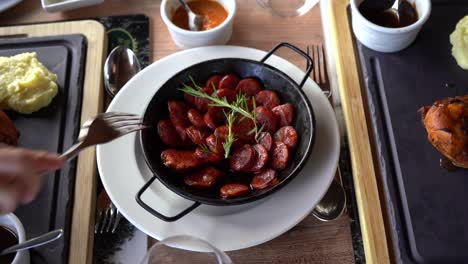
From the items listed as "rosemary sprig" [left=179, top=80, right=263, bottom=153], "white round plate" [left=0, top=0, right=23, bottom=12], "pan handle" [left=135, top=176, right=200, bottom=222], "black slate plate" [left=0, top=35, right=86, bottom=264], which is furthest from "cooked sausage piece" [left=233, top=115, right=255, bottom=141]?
"white round plate" [left=0, top=0, right=23, bottom=12]

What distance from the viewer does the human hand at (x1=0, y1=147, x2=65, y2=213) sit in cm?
75

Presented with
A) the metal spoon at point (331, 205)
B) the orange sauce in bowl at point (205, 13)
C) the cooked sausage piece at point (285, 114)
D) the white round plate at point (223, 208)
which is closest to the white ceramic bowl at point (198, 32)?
the orange sauce in bowl at point (205, 13)

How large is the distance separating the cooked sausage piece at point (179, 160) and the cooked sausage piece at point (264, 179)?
0.15m

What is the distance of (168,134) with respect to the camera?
1.19 metres

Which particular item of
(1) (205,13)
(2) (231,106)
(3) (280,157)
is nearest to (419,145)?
(3) (280,157)

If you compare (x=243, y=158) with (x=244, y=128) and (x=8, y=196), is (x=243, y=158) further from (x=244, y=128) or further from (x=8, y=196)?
(x=8, y=196)

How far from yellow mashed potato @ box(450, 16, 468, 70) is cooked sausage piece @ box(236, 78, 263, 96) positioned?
2.09 feet

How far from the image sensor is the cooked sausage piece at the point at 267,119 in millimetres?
Answer: 1201

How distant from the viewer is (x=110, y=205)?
1.23 metres

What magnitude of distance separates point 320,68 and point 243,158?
47cm

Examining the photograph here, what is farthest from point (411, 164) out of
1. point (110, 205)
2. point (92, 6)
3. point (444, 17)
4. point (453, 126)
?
point (92, 6)

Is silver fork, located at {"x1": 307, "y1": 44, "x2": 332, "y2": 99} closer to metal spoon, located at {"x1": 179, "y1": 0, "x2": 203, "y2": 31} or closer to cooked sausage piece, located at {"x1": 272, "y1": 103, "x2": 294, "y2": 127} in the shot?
cooked sausage piece, located at {"x1": 272, "y1": 103, "x2": 294, "y2": 127}

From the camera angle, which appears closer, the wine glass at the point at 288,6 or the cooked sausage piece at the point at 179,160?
the cooked sausage piece at the point at 179,160

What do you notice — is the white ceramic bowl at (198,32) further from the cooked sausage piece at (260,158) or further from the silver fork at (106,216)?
the silver fork at (106,216)
